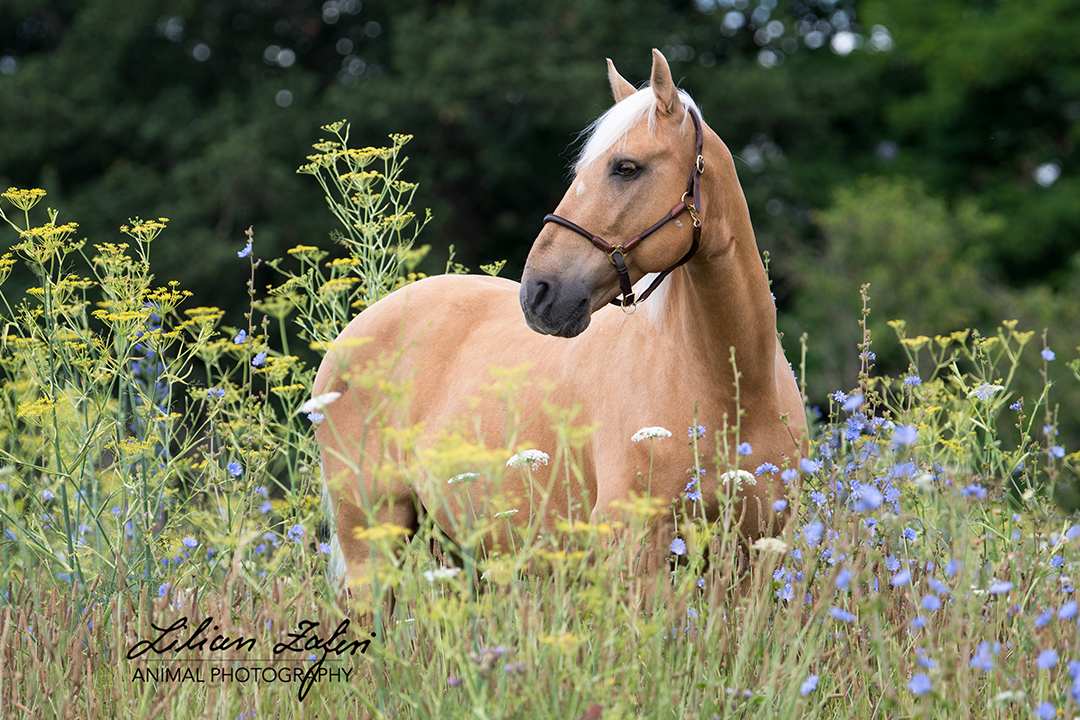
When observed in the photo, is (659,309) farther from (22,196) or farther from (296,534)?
(22,196)

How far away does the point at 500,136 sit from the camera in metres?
17.5

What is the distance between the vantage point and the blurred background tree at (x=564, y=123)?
1580cm

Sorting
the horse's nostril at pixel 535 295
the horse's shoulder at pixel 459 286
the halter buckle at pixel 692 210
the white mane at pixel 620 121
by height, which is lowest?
the horse's shoulder at pixel 459 286

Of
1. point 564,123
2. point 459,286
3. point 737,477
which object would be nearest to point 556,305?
point 737,477

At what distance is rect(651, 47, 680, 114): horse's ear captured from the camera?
9.77ft

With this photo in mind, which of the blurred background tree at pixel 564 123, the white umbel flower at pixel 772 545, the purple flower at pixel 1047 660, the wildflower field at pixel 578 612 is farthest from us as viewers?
the blurred background tree at pixel 564 123

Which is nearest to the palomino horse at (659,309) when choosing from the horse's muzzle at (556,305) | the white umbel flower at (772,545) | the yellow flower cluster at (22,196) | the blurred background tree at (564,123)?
the horse's muzzle at (556,305)

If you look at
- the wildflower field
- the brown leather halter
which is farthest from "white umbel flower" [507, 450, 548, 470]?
the brown leather halter

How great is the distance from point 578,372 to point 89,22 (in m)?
16.5

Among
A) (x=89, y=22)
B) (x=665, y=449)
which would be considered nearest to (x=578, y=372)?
(x=665, y=449)

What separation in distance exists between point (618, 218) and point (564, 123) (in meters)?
14.4

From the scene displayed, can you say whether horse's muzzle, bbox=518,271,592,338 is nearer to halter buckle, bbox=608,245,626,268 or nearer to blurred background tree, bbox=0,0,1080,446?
halter buckle, bbox=608,245,626,268

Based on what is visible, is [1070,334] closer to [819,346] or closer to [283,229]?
[819,346]

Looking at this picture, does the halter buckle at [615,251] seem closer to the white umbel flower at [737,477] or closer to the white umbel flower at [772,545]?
the white umbel flower at [737,477]
